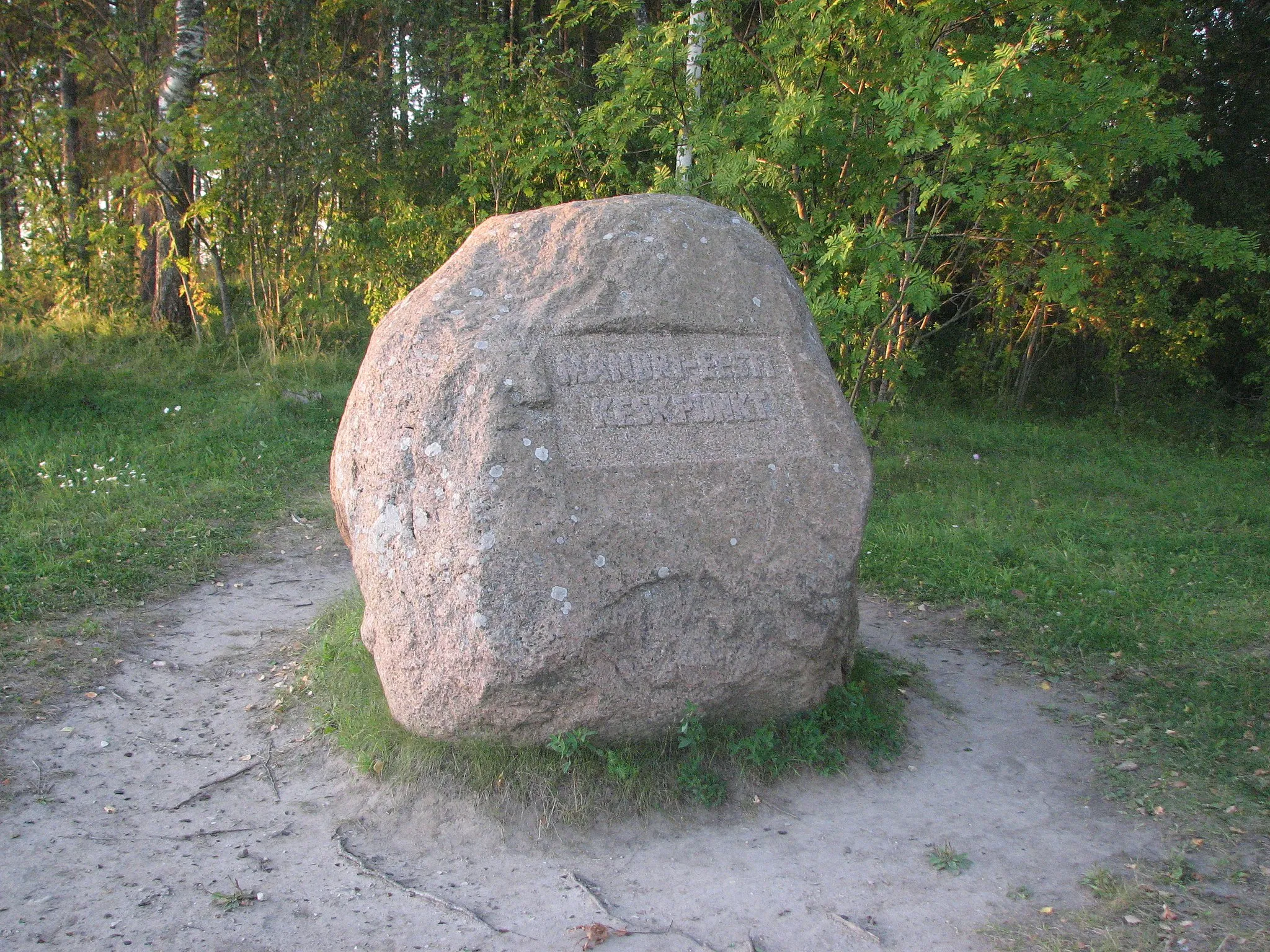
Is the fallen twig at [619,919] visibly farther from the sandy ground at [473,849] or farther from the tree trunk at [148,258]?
the tree trunk at [148,258]

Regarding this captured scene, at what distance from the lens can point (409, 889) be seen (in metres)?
3.18

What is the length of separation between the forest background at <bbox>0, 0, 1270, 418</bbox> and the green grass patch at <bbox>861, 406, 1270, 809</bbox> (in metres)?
1.07

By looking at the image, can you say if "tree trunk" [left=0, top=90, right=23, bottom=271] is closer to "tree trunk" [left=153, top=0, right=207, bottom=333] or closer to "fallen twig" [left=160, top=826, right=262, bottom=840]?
"tree trunk" [left=153, top=0, right=207, bottom=333]

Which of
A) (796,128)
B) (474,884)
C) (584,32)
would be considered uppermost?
(584,32)

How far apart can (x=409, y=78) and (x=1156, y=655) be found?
9.60 meters

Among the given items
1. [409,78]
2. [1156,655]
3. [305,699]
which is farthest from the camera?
[409,78]

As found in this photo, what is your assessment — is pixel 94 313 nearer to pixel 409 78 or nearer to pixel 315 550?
pixel 409 78

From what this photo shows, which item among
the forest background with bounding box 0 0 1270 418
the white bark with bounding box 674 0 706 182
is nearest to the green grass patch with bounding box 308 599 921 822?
the forest background with bounding box 0 0 1270 418

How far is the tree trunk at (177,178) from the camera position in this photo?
34.1 feet

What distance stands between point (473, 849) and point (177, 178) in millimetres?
9618

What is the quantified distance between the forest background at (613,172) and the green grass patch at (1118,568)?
1066 millimetres

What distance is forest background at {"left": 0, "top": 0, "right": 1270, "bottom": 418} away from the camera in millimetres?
6539

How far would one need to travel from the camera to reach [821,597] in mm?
3750

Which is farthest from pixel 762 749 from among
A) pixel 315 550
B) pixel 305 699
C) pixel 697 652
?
pixel 315 550
